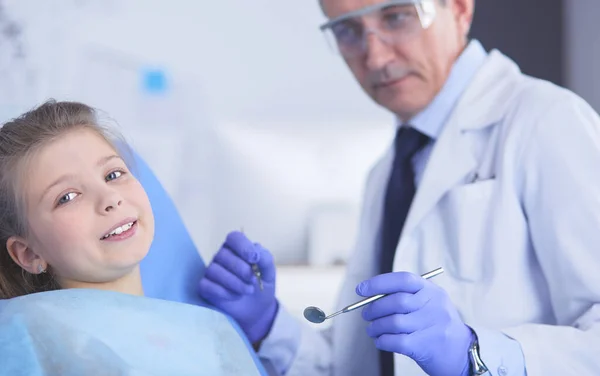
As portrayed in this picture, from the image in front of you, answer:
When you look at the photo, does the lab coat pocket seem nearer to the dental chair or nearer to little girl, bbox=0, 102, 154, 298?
the dental chair

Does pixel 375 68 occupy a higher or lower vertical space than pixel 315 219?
higher

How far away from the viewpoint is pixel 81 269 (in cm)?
112

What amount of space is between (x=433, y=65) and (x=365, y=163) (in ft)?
4.24

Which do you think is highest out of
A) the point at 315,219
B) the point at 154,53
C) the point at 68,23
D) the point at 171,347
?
the point at 68,23

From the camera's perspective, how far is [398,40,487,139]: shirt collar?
4.89ft

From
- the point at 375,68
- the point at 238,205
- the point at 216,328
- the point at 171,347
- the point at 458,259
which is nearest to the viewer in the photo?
the point at 171,347

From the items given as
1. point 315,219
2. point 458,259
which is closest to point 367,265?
point 458,259

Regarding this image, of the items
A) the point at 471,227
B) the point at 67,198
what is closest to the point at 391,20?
the point at 471,227

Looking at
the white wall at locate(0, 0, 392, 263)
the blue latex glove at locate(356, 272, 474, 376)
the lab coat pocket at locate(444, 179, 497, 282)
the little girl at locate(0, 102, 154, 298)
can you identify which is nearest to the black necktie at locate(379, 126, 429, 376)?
the lab coat pocket at locate(444, 179, 497, 282)

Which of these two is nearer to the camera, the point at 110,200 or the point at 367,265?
the point at 110,200

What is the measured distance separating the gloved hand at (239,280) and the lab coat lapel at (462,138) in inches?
10.9

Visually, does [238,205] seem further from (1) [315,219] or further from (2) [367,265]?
(2) [367,265]

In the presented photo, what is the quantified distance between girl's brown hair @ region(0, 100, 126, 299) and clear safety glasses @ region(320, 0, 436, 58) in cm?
57

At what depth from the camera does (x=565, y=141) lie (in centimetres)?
123
